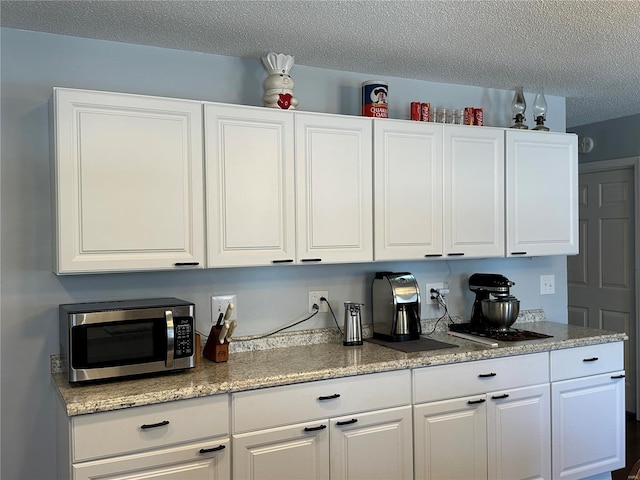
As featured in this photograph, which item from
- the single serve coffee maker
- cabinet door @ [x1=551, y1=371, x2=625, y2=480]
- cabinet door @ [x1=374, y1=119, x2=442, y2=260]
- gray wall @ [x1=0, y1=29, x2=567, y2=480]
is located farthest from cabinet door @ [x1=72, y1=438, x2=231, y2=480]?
cabinet door @ [x1=551, y1=371, x2=625, y2=480]

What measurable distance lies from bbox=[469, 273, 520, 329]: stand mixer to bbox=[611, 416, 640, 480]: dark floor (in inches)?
49.3

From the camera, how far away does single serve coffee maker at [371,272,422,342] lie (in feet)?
9.96

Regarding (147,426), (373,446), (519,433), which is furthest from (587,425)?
(147,426)

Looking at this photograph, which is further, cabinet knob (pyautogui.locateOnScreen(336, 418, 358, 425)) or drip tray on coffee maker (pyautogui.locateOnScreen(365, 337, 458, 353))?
drip tray on coffee maker (pyautogui.locateOnScreen(365, 337, 458, 353))

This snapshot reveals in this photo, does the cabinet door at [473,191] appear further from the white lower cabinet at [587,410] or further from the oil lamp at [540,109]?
the white lower cabinet at [587,410]

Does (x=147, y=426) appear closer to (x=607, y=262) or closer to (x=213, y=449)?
(x=213, y=449)

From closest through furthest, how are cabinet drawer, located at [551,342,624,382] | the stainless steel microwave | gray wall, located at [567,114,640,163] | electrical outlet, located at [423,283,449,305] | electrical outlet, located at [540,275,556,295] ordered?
1. the stainless steel microwave
2. cabinet drawer, located at [551,342,624,382]
3. electrical outlet, located at [423,283,449,305]
4. electrical outlet, located at [540,275,556,295]
5. gray wall, located at [567,114,640,163]

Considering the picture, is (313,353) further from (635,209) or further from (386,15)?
(635,209)

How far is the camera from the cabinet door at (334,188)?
2734 millimetres

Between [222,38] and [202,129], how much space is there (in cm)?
45

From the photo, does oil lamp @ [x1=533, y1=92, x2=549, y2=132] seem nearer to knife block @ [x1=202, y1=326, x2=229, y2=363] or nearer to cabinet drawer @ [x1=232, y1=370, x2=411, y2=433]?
cabinet drawer @ [x1=232, y1=370, x2=411, y2=433]

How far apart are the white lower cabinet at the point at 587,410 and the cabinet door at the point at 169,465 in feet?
5.94

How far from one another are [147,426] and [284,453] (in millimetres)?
594

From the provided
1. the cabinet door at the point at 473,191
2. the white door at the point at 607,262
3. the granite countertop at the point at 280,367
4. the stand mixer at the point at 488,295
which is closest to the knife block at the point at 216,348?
the granite countertop at the point at 280,367
